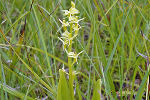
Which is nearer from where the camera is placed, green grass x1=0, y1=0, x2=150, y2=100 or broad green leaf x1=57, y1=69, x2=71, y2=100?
broad green leaf x1=57, y1=69, x2=71, y2=100

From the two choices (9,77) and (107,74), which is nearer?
(107,74)

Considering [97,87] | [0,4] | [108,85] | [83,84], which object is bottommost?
[83,84]

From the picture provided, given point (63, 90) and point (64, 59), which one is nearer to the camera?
point (63, 90)

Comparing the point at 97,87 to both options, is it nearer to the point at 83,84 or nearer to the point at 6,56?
the point at 83,84

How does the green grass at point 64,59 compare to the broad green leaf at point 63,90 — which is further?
the green grass at point 64,59

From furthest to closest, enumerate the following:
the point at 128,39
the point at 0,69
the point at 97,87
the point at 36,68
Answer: the point at 128,39
the point at 36,68
the point at 0,69
the point at 97,87

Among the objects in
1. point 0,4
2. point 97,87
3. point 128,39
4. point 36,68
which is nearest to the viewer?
point 97,87

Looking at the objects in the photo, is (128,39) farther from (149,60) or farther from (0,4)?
(0,4)

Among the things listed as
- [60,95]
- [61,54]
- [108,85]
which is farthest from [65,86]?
[61,54]

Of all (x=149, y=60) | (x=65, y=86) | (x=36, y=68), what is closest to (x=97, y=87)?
(x=65, y=86)

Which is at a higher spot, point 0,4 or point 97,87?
point 0,4
